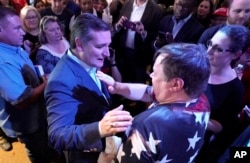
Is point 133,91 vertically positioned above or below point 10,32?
below

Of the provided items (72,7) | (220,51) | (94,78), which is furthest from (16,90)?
(72,7)

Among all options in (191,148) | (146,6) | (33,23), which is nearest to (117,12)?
(146,6)

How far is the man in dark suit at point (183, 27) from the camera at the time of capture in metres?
2.35

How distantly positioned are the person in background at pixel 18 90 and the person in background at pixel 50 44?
40cm

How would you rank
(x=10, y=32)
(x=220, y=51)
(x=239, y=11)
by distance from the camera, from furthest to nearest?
(x=239, y=11) → (x=10, y=32) → (x=220, y=51)

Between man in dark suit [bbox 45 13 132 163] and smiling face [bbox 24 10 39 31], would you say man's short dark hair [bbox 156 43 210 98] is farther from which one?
smiling face [bbox 24 10 39 31]

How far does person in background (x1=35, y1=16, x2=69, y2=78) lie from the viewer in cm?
214

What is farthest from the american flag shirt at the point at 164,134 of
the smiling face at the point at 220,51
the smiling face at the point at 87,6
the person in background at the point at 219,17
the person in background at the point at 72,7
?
the person in background at the point at 72,7

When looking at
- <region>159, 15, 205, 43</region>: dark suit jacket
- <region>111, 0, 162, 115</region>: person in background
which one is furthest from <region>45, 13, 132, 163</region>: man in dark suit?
<region>111, 0, 162, 115</region>: person in background

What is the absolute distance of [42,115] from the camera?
5.98 feet

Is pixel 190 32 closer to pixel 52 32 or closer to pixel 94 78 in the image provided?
pixel 52 32

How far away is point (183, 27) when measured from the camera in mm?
2418

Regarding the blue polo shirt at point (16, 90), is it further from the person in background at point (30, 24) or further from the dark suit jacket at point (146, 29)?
the dark suit jacket at point (146, 29)

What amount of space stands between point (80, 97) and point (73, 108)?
56mm
